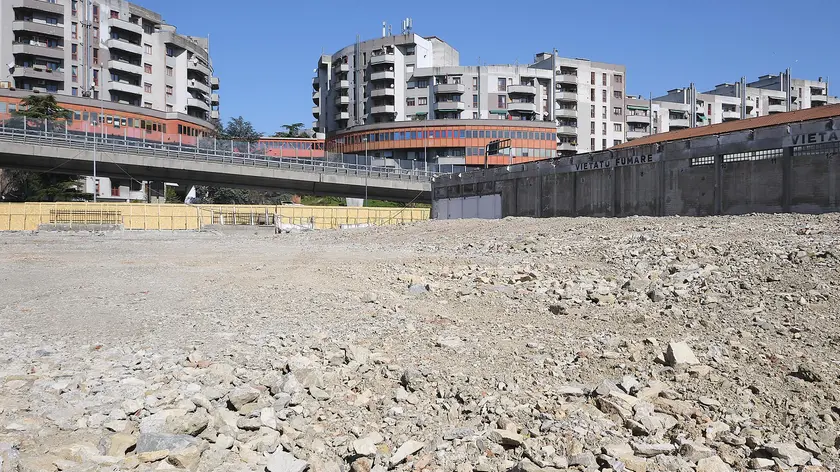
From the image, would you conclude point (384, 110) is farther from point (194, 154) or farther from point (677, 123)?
point (677, 123)

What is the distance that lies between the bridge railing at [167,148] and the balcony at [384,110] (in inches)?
1491

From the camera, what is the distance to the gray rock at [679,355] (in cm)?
787

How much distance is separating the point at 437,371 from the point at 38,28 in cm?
9071

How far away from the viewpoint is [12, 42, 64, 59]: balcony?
265ft

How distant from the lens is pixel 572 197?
4244cm

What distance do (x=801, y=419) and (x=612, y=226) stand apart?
22296 mm

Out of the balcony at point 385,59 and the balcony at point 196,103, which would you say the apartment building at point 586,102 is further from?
the balcony at point 196,103

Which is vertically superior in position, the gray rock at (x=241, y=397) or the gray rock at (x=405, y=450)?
the gray rock at (x=241, y=397)

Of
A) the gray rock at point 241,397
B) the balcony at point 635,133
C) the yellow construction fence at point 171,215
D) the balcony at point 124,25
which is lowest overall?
the gray rock at point 241,397

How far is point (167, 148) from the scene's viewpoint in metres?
59.5

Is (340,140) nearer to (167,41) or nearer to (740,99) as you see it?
(167,41)

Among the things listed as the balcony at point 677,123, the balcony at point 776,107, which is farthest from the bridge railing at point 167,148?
the balcony at point 776,107

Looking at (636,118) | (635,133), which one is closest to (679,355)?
(636,118)

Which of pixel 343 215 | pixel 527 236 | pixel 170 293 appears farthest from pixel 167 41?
pixel 170 293
